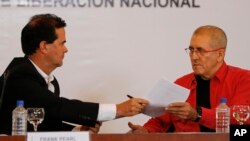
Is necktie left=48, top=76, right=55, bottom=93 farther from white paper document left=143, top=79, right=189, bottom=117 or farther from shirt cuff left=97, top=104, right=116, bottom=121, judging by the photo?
white paper document left=143, top=79, right=189, bottom=117

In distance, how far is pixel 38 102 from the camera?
4.17 metres

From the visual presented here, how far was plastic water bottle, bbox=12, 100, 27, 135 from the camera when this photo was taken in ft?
13.0

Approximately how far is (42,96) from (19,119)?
0.76 feet

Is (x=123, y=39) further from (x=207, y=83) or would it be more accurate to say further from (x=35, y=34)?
(x=35, y=34)

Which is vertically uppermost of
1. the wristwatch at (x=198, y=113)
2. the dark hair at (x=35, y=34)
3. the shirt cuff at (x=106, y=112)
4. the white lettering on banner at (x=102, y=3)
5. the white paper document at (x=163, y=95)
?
the white lettering on banner at (x=102, y=3)

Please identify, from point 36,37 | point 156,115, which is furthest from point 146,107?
point 36,37

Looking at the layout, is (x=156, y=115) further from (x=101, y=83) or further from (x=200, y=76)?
(x=101, y=83)

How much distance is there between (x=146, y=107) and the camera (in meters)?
4.29

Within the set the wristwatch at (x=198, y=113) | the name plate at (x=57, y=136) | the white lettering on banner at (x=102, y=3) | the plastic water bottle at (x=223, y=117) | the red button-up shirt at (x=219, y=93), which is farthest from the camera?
the white lettering on banner at (x=102, y=3)

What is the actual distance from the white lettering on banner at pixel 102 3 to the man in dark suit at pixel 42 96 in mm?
739

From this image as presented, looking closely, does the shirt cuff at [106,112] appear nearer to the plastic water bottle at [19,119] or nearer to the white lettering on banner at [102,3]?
the plastic water bottle at [19,119]

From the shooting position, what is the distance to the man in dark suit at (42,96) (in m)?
4.16

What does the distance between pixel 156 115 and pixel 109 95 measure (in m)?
0.96

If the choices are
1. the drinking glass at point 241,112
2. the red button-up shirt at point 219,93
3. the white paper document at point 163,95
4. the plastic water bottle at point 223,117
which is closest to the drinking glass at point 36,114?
the white paper document at point 163,95
